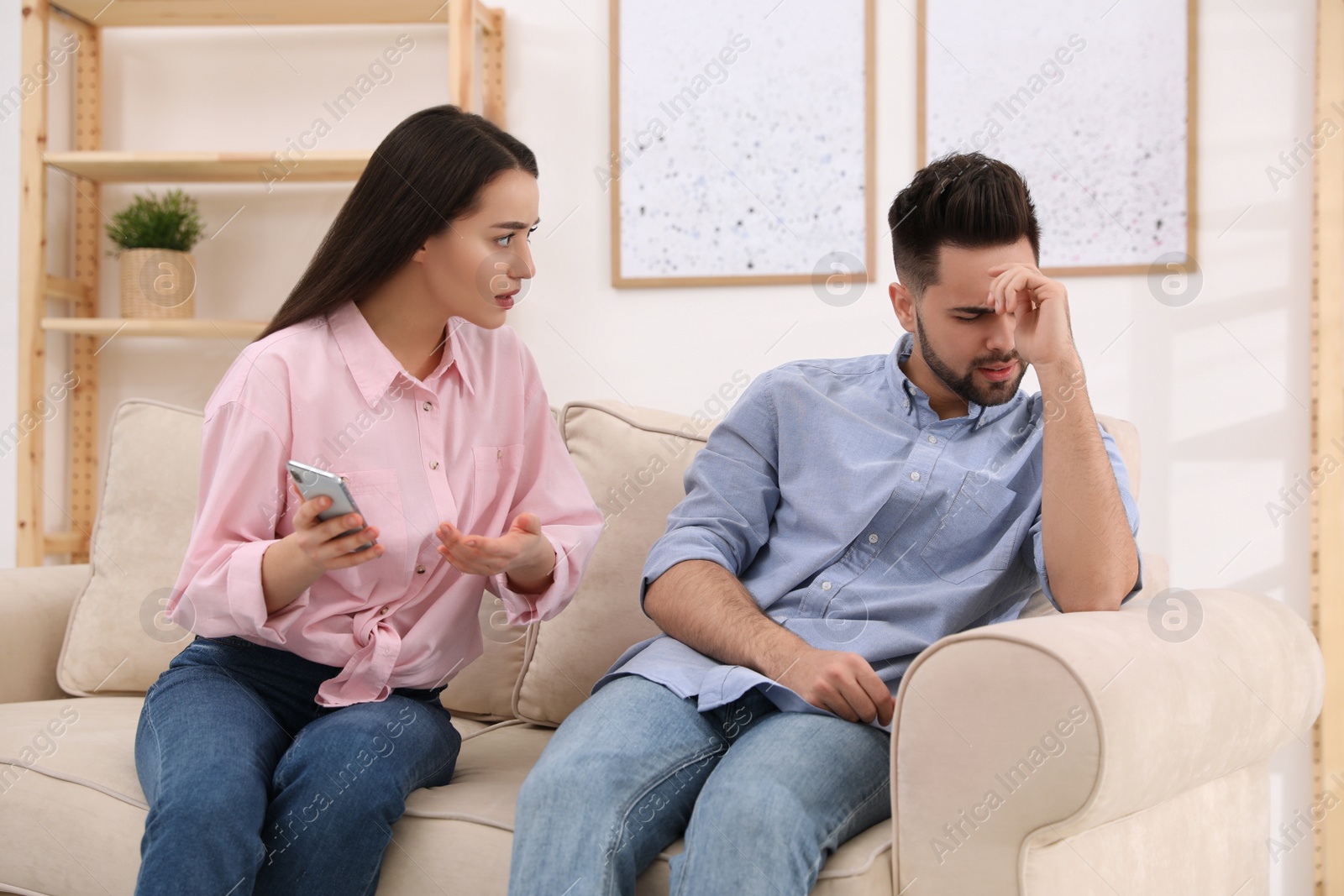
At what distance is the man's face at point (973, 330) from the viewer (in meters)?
1.36

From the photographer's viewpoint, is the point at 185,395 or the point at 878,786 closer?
the point at 878,786

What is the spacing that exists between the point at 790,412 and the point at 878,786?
0.51 meters

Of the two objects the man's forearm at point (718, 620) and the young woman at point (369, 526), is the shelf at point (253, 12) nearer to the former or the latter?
the young woman at point (369, 526)

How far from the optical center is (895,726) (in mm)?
1009

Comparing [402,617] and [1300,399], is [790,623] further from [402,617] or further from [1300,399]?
[1300,399]

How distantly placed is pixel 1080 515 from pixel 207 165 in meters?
1.95

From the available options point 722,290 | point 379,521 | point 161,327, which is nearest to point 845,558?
point 379,521

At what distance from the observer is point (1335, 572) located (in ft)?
6.61

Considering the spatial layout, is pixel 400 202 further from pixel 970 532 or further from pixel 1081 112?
pixel 1081 112

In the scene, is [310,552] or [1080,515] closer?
[310,552]

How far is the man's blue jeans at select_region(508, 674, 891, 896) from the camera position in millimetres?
960

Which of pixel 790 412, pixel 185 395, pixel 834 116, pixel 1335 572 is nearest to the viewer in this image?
pixel 790 412

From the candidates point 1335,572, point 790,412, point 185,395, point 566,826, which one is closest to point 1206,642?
point 790,412

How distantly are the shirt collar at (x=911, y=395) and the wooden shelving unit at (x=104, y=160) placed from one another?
1.17 metres
